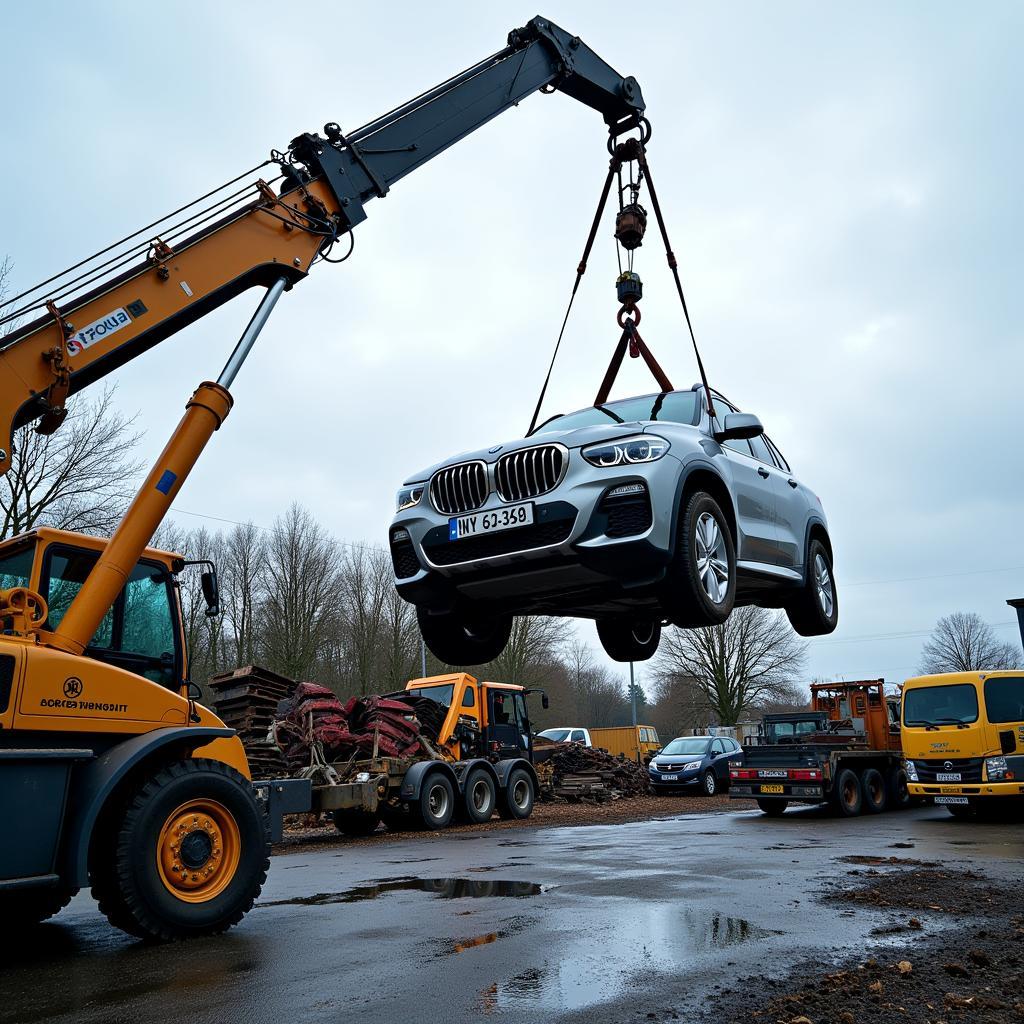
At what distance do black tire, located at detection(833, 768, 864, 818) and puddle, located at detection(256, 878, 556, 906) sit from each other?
1011 cm

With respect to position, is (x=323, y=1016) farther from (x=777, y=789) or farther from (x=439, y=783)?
(x=777, y=789)

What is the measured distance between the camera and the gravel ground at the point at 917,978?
4.08 metres

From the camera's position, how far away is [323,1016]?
4250mm

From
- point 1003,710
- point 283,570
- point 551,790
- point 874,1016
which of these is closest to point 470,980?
point 874,1016

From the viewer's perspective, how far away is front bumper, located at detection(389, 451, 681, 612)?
15.7 feet

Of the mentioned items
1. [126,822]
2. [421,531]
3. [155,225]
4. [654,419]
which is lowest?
[126,822]

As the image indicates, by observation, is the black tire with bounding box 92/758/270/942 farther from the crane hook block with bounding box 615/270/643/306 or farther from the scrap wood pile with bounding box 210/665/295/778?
the scrap wood pile with bounding box 210/665/295/778

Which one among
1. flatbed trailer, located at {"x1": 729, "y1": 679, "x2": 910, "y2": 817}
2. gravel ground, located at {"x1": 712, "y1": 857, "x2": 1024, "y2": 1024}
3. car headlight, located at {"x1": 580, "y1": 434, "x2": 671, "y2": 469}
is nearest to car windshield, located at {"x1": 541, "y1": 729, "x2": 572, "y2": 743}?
flatbed trailer, located at {"x1": 729, "y1": 679, "x2": 910, "y2": 817}

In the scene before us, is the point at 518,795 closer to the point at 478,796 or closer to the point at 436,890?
the point at 478,796

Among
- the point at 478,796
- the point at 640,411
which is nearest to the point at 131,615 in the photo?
the point at 640,411

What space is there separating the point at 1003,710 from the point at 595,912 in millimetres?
10678

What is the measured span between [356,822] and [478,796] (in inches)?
88.0

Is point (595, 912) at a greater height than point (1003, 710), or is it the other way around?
point (1003, 710)

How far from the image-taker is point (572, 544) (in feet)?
15.7
